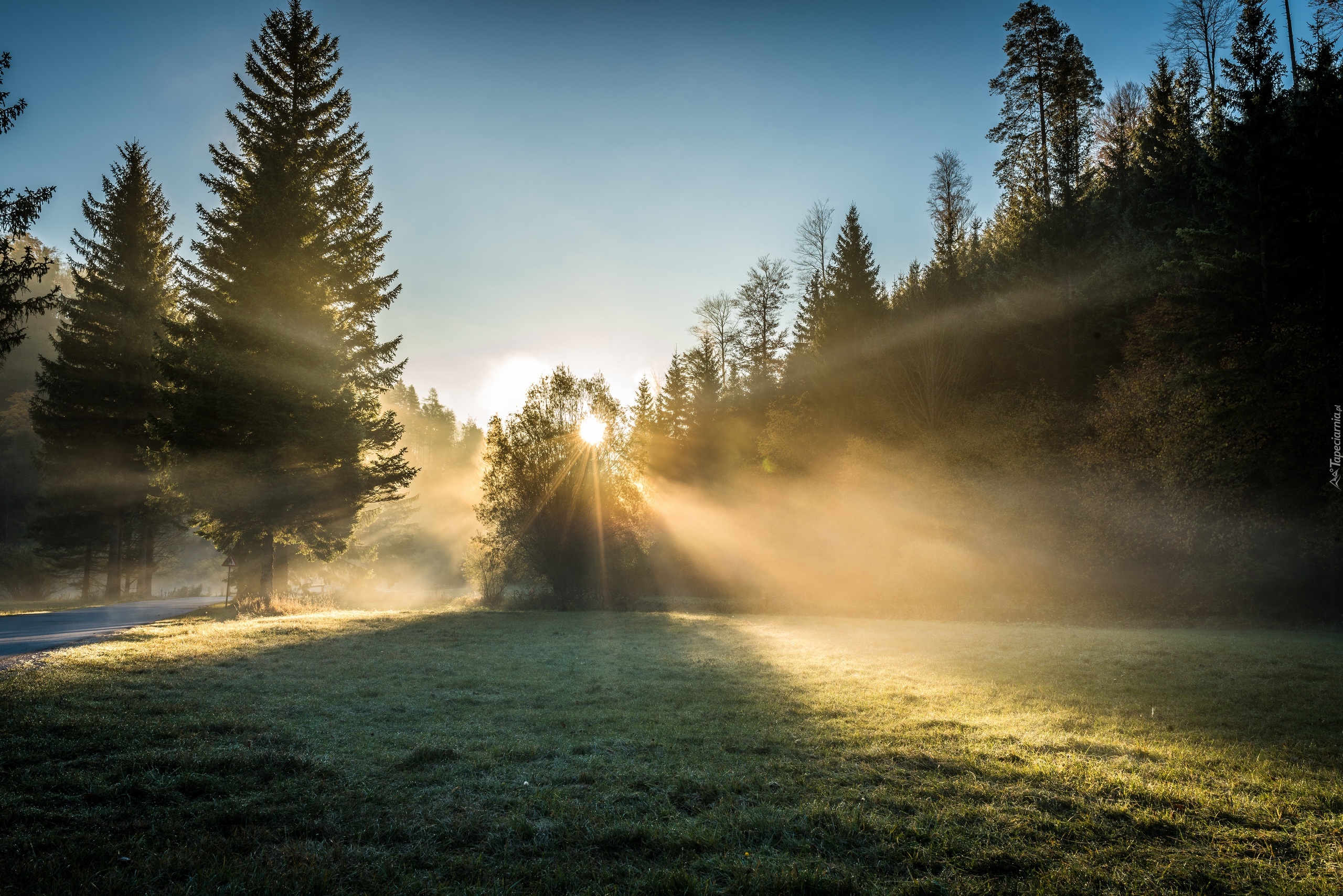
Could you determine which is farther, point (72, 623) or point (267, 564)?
point (267, 564)

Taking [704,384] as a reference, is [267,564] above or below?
below

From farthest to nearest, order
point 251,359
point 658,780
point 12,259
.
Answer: point 251,359 < point 12,259 < point 658,780

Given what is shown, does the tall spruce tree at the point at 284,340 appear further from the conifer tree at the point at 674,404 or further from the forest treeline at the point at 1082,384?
the conifer tree at the point at 674,404

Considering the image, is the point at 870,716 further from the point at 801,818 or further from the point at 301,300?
the point at 301,300

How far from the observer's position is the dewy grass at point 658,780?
3.74m

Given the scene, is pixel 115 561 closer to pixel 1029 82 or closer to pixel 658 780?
pixel 658 780

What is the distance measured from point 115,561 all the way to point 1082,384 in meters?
46.0

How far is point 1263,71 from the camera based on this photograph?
19750mm

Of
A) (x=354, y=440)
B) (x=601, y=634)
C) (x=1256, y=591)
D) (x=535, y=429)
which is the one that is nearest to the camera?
(x=601, y=634)

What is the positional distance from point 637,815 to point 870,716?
14.3 feet

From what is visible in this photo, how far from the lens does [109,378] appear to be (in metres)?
28.3

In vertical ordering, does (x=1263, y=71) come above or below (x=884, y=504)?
above

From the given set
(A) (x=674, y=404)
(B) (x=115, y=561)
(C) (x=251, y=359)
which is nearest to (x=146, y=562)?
(B) (x=115, y=561)

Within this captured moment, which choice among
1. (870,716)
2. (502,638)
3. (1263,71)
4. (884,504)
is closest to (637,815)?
(870,716)
